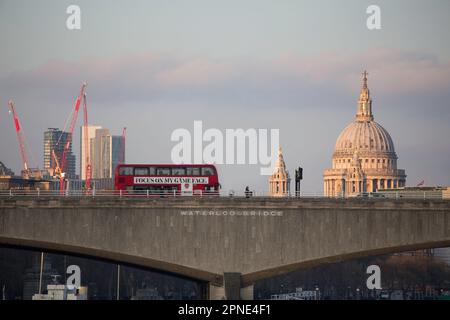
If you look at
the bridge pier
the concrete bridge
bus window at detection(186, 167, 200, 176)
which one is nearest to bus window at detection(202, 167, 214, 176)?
bus window at detection(186, 167, 200, 176)

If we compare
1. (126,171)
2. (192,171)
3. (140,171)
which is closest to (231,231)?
(192,171)

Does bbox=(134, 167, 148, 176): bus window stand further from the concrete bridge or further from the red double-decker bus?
the concrete bridge

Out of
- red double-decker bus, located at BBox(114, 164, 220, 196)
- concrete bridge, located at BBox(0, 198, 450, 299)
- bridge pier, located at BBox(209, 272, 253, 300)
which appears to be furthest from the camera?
red double-decker bus, located at BBox(114, 164, 220, 196)

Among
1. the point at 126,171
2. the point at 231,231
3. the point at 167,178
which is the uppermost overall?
the point at 126,171

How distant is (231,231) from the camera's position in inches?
6043

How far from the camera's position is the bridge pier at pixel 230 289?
150m

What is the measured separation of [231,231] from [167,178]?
1755 cm

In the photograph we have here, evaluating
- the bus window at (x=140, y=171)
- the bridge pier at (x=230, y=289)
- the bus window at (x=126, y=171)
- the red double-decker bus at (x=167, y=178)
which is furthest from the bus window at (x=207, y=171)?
the bridge pier at (x=230, y=289)

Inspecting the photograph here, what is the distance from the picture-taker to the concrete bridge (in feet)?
495

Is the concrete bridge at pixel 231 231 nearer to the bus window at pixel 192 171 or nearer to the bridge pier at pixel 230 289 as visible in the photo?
the bridge pier at pixel 230 289

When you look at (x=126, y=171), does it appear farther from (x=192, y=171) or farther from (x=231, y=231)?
(x=231, y=231)

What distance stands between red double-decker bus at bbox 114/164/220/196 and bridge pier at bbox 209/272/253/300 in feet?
58.8
